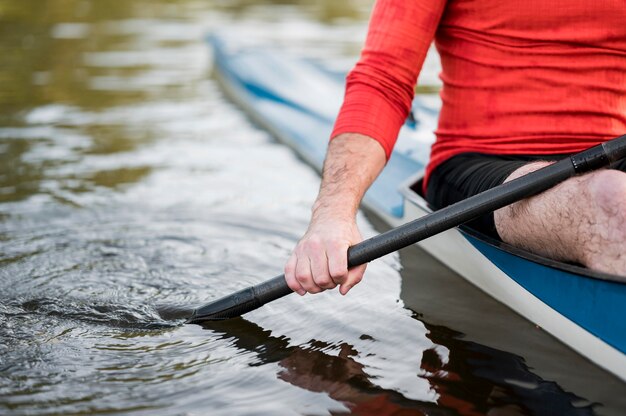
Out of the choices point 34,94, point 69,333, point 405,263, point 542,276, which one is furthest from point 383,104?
point 34,94

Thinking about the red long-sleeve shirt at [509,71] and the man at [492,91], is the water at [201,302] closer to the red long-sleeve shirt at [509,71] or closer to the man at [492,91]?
the man at [492,91]

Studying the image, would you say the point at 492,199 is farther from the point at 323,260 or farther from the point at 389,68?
the point at 389,68

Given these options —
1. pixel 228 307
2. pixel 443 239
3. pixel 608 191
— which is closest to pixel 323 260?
pixel 228 307

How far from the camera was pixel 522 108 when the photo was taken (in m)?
2.44

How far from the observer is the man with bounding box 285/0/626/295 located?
7.64ft

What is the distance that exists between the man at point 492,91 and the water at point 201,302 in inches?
13.9

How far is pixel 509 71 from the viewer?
246 centimetres

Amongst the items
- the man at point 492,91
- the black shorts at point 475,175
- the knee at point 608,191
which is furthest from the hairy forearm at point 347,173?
the knee at point 608,191

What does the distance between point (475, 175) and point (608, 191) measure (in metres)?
0.53

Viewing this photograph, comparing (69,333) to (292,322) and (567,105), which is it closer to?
(292,322)

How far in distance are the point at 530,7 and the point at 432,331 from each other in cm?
95

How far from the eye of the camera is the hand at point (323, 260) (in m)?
2.03

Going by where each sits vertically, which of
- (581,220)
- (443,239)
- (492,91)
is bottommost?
(443,239)

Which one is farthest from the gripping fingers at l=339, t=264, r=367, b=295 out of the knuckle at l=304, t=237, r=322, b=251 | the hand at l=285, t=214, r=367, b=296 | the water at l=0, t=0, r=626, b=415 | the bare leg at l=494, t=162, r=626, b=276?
the bare leg at l=494, t=162, r=626, b=276
